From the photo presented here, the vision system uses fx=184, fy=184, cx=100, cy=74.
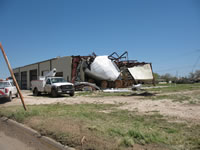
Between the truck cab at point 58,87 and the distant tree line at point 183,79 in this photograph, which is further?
the distant tree line at point 183,79

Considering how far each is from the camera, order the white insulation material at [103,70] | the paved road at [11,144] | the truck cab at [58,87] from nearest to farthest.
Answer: the paved road at [11,144]
the truck cab at [58,87]
the white insulation material at [103,70]

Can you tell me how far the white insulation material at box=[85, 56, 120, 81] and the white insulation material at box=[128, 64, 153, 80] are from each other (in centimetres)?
252

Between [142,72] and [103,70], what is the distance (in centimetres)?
672

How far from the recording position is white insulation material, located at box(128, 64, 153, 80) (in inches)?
1145

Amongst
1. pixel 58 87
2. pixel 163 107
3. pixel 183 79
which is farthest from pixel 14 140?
pixel 183 79

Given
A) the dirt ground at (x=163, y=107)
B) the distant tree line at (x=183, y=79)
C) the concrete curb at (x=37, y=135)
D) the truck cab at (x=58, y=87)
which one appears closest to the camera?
the concrete curb at (x=37, y=135)

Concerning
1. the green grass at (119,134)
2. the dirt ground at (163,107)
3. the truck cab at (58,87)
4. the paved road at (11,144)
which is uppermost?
the truck cab at (58,87)

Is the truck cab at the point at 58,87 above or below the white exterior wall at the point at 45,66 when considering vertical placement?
below

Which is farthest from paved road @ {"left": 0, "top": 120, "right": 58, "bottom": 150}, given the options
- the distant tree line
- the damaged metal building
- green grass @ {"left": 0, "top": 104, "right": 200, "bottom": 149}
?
the distant tree line

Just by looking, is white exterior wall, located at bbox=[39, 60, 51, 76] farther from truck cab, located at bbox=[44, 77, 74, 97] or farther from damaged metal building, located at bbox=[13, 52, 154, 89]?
truck cab, located at bbox=[44, 77, 74, 97]

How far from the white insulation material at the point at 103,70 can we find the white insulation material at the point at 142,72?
2515mm

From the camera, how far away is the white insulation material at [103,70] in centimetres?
2859

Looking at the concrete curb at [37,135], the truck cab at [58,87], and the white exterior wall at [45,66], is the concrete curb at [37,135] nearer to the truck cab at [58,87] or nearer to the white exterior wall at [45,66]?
the truck cab at [58,87]

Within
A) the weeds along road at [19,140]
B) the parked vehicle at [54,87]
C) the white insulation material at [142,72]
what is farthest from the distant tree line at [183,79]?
the weeds along road at [19,140]
